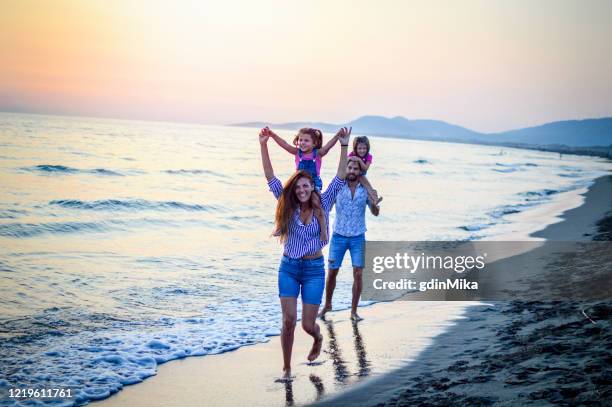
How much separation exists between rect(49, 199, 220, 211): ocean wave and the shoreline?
14.5m

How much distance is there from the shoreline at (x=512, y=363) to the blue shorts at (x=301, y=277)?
871 mm

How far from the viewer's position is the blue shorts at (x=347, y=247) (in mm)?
6906

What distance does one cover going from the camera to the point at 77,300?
8.14 m


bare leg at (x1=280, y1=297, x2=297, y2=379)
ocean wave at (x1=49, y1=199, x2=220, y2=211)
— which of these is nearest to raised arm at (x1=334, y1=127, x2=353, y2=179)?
bare leg at (x1=280, y1=297, x2=297, y2=379)

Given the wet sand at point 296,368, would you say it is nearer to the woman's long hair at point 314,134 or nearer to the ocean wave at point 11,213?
the woman's long hair at point 314,134

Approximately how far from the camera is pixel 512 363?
15.6 feet

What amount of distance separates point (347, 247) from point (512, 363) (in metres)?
2.65

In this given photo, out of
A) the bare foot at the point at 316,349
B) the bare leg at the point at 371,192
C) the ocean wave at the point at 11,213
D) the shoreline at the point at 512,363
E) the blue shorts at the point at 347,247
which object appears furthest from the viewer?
the ocean wave at the point at 11,213

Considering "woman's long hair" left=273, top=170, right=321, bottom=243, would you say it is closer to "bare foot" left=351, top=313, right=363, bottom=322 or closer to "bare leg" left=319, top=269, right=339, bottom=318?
"bare leg" left=319, top=269, right=339, bottom=318

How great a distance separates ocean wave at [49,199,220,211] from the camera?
19.0 m

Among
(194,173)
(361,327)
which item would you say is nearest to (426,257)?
(361,327)

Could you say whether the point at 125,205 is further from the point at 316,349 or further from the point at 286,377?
the point at 286,377

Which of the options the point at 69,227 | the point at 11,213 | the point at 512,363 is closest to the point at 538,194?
the point at 69,227

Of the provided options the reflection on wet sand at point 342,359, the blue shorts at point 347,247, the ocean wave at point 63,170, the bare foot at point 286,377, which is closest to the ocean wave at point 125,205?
the ocean wave at point 63,170
